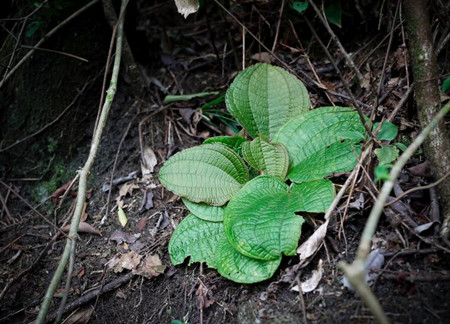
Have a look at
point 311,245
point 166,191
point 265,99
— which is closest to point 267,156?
point 265,99

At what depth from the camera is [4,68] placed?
2162 millimetres

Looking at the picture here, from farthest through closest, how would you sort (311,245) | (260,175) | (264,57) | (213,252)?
1. (264,57)
2. (260,175)
3. (213,252)
4. (311,245)

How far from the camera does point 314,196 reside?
154cm

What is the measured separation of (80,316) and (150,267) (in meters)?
0.37

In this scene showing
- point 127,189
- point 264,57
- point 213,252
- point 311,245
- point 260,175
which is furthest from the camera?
point 264,57

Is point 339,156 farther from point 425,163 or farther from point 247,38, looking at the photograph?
point 247,38

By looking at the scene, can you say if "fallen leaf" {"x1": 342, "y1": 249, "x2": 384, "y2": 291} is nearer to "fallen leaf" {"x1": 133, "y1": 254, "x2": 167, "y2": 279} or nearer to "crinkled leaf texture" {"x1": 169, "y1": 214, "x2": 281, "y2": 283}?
"crinkled leaf texture" {"x1": 169, "y1": 214, "x2": 281, "y2": 283}

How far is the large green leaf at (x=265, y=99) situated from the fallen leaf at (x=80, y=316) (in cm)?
112

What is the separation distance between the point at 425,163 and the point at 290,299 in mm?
769

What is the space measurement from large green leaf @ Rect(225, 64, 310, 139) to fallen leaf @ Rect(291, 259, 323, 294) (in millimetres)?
750

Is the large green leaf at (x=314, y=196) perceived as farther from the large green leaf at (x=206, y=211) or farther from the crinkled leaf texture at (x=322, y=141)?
the large green leaf at (x=206, y=211)

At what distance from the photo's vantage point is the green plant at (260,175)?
1.51 metres

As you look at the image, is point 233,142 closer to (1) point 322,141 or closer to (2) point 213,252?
(1) point 322,141

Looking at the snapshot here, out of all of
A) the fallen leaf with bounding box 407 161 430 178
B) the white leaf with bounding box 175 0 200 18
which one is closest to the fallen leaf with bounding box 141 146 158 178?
the white leaf with bounding box 175 0 200 18
